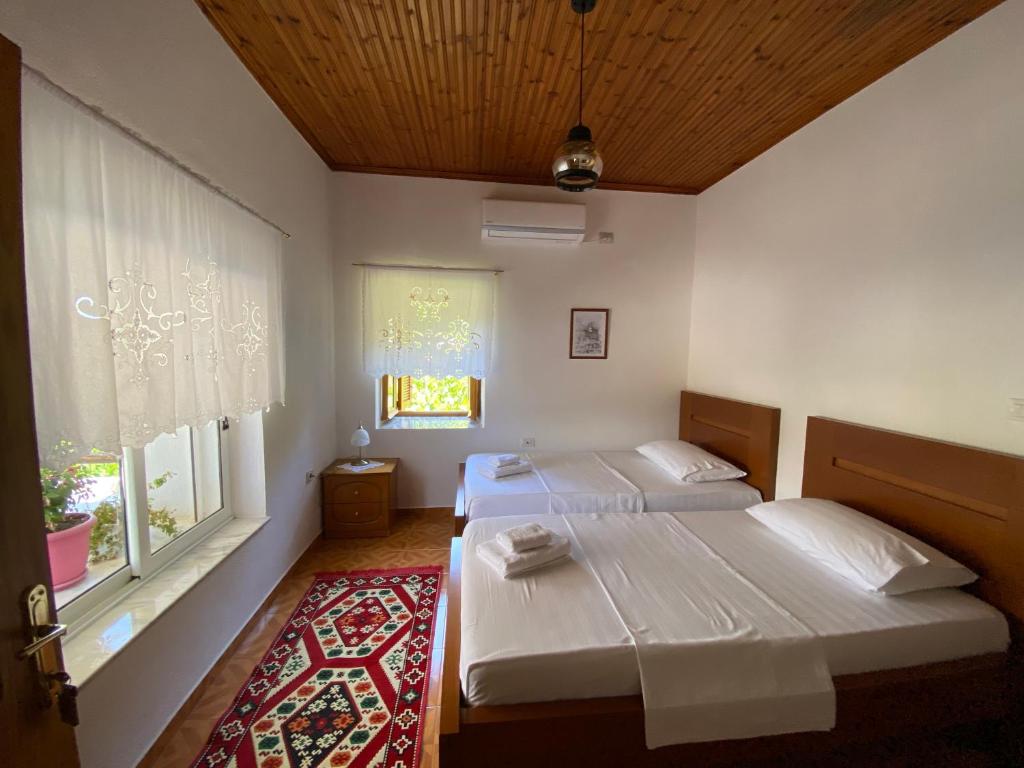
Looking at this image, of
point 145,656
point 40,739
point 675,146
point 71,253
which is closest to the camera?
point 40,739

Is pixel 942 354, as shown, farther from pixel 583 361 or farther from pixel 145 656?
pixel 145 656

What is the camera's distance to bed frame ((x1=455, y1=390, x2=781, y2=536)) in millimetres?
2332

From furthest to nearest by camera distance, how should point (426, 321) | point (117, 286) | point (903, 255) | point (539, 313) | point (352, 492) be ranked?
point (539, 313) → point (426, 321) → point (352, 492) → point (903, 255) → point (117, 286)

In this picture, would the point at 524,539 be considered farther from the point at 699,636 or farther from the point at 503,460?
the point at 503,460

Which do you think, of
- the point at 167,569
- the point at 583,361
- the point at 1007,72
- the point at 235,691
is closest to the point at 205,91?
the point at 167,569

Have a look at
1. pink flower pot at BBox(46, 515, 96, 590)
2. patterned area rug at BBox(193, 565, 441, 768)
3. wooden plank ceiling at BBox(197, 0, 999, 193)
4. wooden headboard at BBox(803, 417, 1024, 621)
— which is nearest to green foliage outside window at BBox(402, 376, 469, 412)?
patterned area rug at BBox(193, 565, 441, 768)

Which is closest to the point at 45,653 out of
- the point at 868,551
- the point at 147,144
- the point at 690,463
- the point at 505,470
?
the point at 147,144

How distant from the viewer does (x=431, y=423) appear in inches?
128

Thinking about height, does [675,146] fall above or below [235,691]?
above

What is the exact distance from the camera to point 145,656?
124 cm

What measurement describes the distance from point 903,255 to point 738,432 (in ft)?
4.33

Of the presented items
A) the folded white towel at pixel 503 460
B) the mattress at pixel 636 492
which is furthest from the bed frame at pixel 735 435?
the folded white towel at pixel 503 460

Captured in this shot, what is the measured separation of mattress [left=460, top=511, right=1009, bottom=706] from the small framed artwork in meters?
1.92

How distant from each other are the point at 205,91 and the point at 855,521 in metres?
3.27
